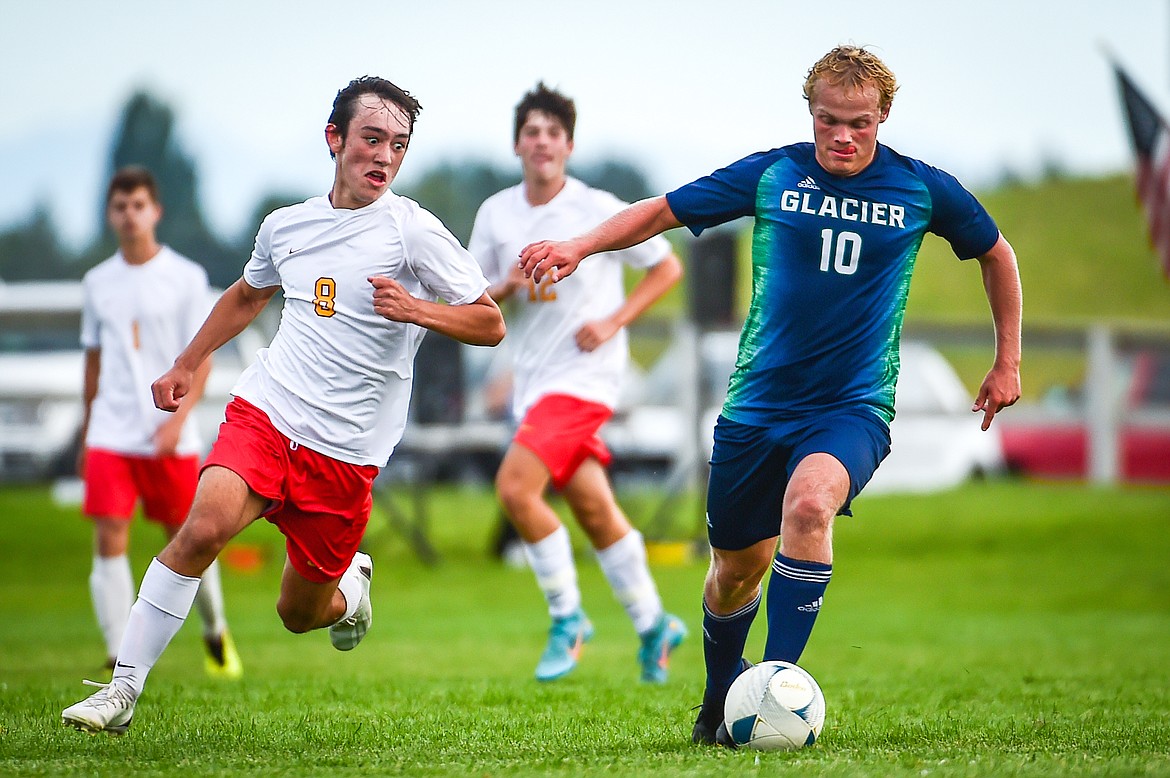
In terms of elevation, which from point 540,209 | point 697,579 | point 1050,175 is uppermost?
point 1050,175

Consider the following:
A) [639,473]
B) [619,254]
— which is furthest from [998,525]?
[619,254]

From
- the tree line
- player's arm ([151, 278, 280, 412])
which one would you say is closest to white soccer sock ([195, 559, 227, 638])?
player's arm ([151, 278, 280, 412])

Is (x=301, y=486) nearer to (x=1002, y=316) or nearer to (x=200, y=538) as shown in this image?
(x=200, y=538)

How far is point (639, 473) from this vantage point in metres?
23.9

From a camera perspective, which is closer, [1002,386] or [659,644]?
[1002,386]

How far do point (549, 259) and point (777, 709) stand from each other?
1.67 m

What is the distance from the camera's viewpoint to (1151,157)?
1230 cm

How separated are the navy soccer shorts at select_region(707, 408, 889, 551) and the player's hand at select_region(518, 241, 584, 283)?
2.64ft

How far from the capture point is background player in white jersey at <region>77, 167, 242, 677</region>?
816cm

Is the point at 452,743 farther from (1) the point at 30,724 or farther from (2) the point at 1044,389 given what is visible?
(2) the point at 1044,389

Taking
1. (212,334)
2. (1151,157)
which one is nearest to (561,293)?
(212,334)

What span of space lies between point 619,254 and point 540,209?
0.50m

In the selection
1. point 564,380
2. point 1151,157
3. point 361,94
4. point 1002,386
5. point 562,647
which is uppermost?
point 1151,157

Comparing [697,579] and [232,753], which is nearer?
[232,753]
